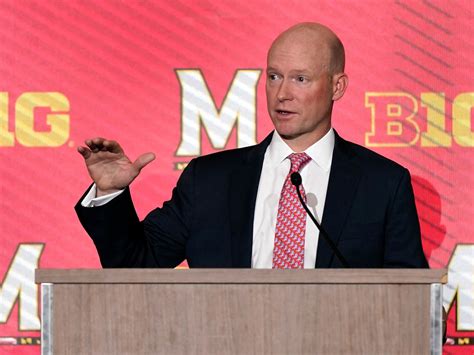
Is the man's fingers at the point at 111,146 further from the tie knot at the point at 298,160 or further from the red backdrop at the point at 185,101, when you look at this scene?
the red backdrop at the point at 185,101

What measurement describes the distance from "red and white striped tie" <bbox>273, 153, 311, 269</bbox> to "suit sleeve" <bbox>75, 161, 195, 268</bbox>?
0.24 m

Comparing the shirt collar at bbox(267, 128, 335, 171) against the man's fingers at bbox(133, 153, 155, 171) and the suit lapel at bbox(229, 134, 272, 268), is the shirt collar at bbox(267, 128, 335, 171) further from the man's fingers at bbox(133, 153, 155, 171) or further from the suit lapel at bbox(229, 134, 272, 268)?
the man's fingers at bbox(133, 153, 155, 171)

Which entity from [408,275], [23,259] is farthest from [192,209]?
[23,259]

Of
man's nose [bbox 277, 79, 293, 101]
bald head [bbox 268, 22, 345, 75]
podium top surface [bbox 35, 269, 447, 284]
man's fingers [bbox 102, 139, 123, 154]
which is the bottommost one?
podium top surface [bbox 35, 269, 447, 284]

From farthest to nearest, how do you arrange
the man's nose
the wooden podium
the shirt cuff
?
the man's nose < the shirt cuff < the wooden podium

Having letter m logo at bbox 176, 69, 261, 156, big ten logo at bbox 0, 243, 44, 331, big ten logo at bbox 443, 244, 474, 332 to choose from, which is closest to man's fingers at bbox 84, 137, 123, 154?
letter m logo at bbox 176, 69, 261, 156

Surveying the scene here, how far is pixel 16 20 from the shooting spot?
2.97 m

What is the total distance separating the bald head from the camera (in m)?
2.12

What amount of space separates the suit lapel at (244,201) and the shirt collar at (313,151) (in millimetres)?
26

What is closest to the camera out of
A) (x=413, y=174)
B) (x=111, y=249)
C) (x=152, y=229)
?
(x=111, y=249)

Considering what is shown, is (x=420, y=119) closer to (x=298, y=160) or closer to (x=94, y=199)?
(x=298, y=160)

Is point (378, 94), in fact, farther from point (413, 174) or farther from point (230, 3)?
point (230, 3)

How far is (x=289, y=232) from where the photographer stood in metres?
1.98

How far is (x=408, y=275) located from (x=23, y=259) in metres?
1.84
